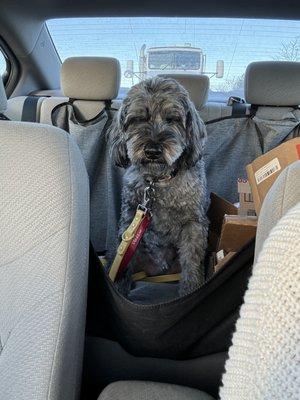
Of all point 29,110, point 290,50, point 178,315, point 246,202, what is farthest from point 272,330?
point 290,50

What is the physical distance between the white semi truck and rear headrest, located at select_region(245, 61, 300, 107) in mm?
925

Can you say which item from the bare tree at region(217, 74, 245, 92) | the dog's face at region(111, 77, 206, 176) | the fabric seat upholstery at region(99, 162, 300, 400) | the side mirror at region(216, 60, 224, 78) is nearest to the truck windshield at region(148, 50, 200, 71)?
the side mirror at region(216, 60, 224, 78)

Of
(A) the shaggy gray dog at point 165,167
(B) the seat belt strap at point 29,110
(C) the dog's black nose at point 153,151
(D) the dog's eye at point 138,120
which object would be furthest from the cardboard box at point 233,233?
(B) the seat belt strap at point 29,110

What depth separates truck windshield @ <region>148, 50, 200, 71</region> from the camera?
3.31 metres

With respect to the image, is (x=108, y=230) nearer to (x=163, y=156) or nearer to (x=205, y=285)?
(x=163, y=156)

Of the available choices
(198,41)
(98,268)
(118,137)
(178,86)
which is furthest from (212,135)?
(98,268)

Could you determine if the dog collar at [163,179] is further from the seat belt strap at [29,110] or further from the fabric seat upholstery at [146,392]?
the fabric seat upholstery at [146,392]

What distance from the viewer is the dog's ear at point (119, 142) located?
2.37 m

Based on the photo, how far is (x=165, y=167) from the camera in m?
2.28

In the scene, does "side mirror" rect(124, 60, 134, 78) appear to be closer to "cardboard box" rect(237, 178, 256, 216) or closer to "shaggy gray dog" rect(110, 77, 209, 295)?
"shaggy gray dog" rect(110, 77, 209, 295)

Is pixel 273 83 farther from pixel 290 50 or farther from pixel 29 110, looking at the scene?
pixel 29 110

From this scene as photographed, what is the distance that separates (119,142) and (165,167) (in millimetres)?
301

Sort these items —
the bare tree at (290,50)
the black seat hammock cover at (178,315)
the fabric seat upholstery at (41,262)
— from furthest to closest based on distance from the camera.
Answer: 1. the bare tree at (290,50)
2. the black seat hammock cover at (178,315)
3. the fabric seat upholstery at (41,262)

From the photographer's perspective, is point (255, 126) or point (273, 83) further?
point (255, 126)
